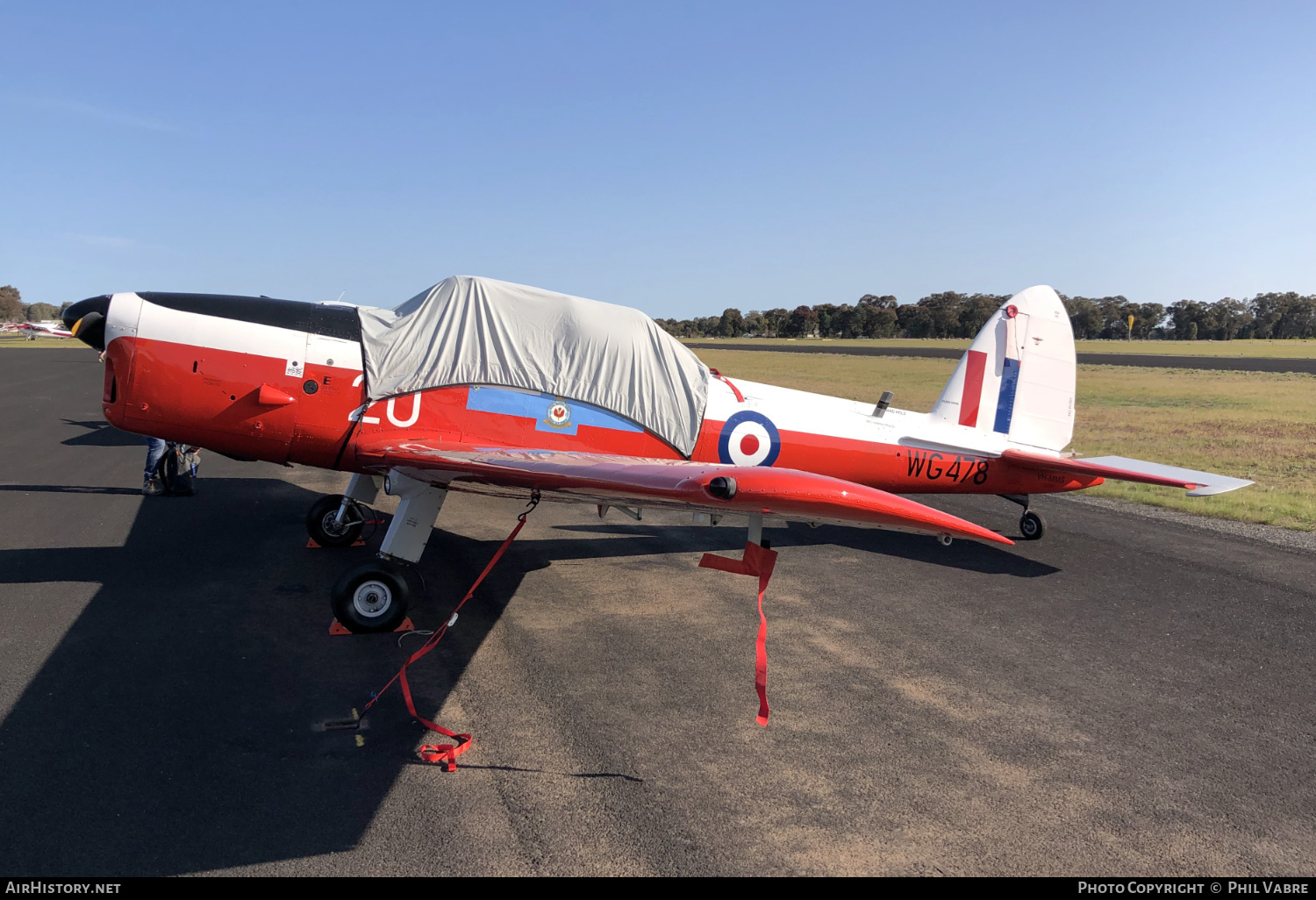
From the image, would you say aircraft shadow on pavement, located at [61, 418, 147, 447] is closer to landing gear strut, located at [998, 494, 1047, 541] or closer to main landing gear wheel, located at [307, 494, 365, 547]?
main landing gear wheel, located at [307, 494, 365, 547]

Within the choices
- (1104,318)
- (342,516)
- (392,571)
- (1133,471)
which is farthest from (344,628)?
(1104,318)

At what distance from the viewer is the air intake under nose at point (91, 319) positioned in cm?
621

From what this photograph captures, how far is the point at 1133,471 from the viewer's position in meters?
7.62

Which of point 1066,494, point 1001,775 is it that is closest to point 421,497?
point 1001,775

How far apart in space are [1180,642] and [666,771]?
14.8 ft

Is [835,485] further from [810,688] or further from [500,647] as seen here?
[500,647]

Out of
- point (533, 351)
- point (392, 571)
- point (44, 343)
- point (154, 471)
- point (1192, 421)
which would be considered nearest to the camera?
point (392, 571)

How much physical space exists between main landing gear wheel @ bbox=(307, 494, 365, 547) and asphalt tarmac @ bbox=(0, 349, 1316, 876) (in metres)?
0.34

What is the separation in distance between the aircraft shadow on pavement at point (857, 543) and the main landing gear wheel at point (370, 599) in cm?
286

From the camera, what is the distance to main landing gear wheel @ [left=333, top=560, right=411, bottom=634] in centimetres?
562

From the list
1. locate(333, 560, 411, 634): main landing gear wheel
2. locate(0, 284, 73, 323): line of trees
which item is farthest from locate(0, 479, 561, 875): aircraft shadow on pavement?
locate(0, 284, 73, 323): line of trees

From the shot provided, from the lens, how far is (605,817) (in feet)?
11.4

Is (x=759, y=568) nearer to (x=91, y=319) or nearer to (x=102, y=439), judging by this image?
(x=91, y=319)

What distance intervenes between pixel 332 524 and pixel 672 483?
5261mm
